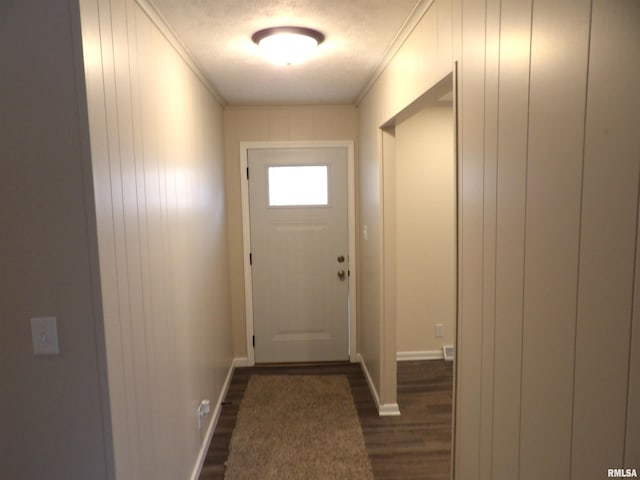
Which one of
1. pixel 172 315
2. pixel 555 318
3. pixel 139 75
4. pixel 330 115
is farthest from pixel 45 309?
pixel 330 115

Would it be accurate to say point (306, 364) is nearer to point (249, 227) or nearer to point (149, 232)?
point (249, 227)

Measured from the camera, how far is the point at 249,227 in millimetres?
3732

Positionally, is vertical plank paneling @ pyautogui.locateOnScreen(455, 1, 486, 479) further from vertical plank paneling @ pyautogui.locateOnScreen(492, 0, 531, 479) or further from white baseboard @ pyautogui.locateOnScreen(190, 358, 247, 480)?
white baseboard @ pyautogui.locateOnScreen(190, 358, 247, 480)

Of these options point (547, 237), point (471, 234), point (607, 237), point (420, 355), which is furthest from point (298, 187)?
point (607, 237)

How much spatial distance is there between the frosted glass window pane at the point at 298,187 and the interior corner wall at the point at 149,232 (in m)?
1.09

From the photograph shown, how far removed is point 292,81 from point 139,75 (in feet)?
4.93

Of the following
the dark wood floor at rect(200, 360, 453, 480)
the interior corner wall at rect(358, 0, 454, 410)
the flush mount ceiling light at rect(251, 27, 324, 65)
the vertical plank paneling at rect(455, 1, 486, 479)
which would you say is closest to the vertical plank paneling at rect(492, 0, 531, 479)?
the vertical plank paneling at rect(455, 1, 486, 479)

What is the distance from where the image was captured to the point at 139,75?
1567 mm

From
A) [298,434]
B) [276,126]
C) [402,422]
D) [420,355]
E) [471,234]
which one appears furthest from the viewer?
[420,355]

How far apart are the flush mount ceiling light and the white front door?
151 centimetres

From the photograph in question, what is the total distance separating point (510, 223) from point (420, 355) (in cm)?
301

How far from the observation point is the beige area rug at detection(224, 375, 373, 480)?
2.31m

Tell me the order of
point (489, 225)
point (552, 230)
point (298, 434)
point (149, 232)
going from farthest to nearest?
point (298, 434), point (149, 232), point (489, 225), point (552, 230)

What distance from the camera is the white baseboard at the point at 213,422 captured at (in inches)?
90.0
